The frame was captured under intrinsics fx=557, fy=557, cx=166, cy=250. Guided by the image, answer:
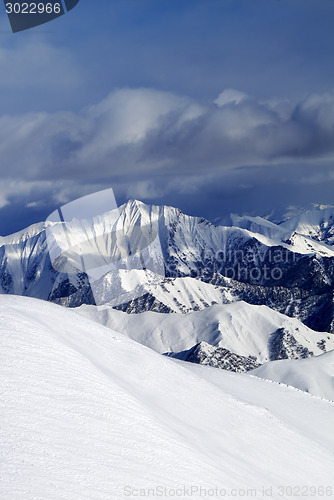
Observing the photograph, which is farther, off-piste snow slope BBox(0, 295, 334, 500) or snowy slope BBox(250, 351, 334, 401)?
snowy slope BBox(250, 351, 334, 401)

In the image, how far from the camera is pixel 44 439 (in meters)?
17.0

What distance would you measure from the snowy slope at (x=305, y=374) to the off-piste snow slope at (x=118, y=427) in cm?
6161

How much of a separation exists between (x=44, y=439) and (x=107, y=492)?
287cm

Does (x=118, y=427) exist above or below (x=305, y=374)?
above

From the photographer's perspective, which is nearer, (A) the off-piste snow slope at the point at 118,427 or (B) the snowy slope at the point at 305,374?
(A) the off-piste snow slope at the point at 118,427

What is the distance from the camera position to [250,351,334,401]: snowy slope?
99856 millimetres

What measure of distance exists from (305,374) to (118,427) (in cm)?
9347

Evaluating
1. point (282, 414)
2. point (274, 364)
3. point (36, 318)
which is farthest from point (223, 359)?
point (36, 318)

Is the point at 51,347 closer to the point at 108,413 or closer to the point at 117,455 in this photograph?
the point at 108,413

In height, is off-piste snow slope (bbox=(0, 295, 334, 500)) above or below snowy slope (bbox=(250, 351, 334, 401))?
above

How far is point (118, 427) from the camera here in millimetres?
20438

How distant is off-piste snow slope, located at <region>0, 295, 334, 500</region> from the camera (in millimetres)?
15984

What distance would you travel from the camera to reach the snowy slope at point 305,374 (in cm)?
9986

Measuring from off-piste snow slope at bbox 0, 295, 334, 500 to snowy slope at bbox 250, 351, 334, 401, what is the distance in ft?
202
